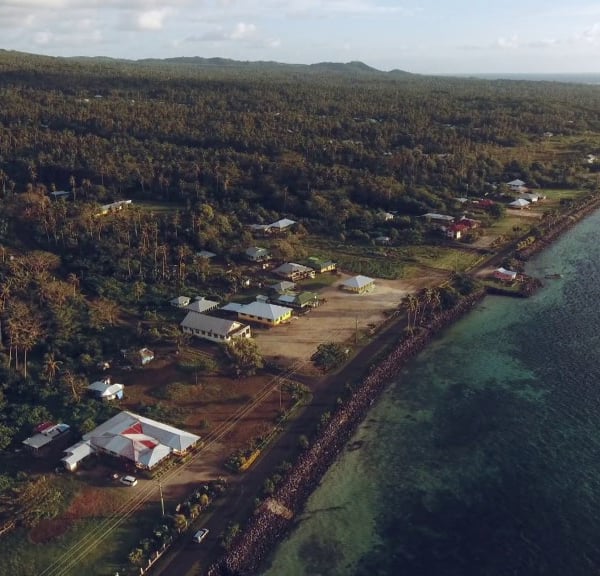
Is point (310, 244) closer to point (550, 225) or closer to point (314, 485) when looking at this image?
point (550, 225)

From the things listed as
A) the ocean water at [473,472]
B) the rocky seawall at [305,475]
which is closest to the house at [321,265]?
the ocean water at [473,472]

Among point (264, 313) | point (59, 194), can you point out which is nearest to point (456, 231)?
point (264, 313)

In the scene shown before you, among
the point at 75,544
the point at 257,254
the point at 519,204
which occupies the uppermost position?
the point at 519,204

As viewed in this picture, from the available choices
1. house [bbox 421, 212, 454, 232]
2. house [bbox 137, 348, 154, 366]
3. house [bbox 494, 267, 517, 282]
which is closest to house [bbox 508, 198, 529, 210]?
house [bbox 421, 212, 454, 232]

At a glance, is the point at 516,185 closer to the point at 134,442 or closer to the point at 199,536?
the point at 134,442

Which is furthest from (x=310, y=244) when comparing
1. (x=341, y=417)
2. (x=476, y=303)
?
(x=341, y=417)

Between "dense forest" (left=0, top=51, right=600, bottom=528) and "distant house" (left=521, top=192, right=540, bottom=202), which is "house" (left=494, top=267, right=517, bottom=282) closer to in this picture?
"dense forest" (left=0, top=51, right=600, bottom=528)
